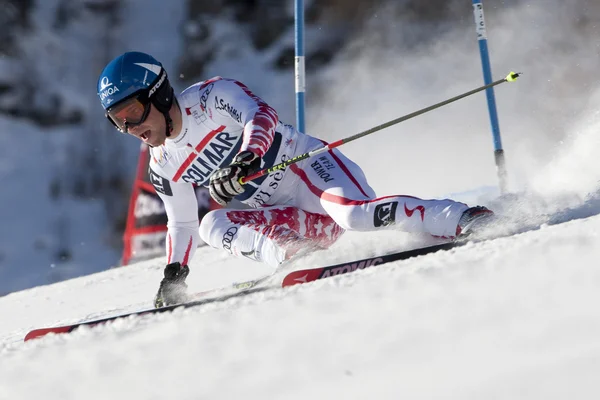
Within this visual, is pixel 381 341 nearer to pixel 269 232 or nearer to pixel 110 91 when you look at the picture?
pixel 269 232

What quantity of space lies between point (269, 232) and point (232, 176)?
1.96ft

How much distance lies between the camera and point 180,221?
3893 mm

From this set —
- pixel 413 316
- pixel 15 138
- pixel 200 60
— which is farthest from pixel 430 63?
pixel 413 316

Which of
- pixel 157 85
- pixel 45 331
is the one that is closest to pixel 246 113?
pixel 157 85

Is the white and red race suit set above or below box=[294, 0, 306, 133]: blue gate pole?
below

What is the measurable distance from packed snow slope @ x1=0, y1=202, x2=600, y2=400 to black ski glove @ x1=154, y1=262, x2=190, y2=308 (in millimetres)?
1188

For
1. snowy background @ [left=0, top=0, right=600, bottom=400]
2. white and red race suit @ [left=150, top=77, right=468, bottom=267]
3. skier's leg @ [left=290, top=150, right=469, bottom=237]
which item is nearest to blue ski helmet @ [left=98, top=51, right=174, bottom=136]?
white and red race suit @ [left=150, top=77, right=468, bottom=267]

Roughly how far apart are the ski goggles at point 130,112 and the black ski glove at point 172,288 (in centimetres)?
78

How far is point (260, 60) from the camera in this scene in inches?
388

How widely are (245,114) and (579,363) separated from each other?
2.15m

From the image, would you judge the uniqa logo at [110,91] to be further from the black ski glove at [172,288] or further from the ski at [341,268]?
the ski at [341,268]

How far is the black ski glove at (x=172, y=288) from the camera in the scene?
12.1 feet

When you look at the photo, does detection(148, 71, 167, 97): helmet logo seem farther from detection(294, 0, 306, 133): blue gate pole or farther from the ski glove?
detection(294, 0, 306, 133): blue gate pole

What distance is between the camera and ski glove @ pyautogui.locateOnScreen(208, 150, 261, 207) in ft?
10.1
